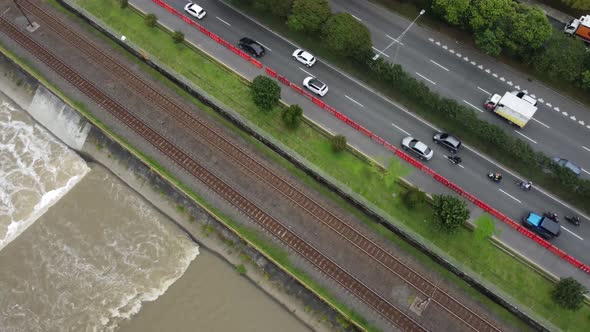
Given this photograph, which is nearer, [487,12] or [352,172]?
[352,172]

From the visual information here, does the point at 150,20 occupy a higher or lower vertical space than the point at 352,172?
higher

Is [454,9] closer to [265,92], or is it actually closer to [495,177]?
[495,177]

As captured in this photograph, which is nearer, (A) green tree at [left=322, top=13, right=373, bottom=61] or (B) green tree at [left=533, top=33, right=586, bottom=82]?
(B) green tree at [left=533, top=33, right=586, bottom=82]

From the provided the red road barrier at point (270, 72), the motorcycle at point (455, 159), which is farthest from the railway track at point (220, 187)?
A: the motorcycle at point (455, 159)


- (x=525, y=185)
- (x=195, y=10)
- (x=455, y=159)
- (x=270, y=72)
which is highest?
(x=525, y=185)

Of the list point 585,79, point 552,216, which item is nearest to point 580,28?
point 585,79

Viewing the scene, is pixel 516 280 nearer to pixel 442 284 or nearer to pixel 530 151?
pixel 442 284

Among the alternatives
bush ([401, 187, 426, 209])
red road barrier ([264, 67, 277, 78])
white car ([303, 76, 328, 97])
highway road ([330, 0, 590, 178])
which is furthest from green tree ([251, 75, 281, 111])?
bush ([401, 187, 426, 209])

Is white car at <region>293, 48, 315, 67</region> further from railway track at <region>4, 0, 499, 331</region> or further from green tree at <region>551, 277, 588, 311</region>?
green tree at <region>551, 277, 588, 311</region>
